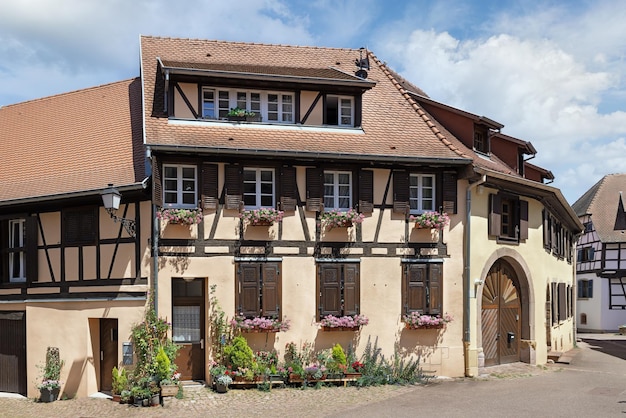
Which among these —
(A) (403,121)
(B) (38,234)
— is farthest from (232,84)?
(B) (38,234)

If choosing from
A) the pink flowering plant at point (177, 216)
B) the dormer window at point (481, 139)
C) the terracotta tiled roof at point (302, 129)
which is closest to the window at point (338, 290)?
the terracotta tiled roof at point (302, 129)

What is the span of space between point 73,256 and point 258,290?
4.51m

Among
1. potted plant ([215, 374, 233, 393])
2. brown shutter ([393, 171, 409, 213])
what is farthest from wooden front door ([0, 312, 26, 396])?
brown shutter ([393, 171, 409, 213])

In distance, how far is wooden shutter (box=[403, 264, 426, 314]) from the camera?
52.3 feet

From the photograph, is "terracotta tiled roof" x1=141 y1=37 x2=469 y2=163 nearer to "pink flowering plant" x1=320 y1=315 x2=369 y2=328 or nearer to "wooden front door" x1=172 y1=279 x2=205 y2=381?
"wooden front door" x1=172 y1=279 x2=205 y2=381

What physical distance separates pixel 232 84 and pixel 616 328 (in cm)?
3183

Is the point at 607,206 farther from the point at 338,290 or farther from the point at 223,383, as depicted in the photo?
the point at 223,383

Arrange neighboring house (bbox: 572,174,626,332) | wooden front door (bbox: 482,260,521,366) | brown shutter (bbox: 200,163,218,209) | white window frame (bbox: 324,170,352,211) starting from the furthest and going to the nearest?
neighboring house (bbox: 572,174,626,332)
wooden front door (bbox: 482,260,521,366)
white window frame (bbox: 324,170,352,211)
brown shutter (bbox: 200,163,218,209)

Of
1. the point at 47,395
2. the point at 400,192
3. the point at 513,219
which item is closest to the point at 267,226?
the point at 400,192

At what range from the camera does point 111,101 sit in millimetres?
18797

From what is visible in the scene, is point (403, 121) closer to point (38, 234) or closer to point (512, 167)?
point (512, 167)

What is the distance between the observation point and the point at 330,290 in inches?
611

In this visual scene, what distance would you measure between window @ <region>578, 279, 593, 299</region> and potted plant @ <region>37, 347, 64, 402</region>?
33.8m

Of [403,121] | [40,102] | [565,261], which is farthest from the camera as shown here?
[565,261]
